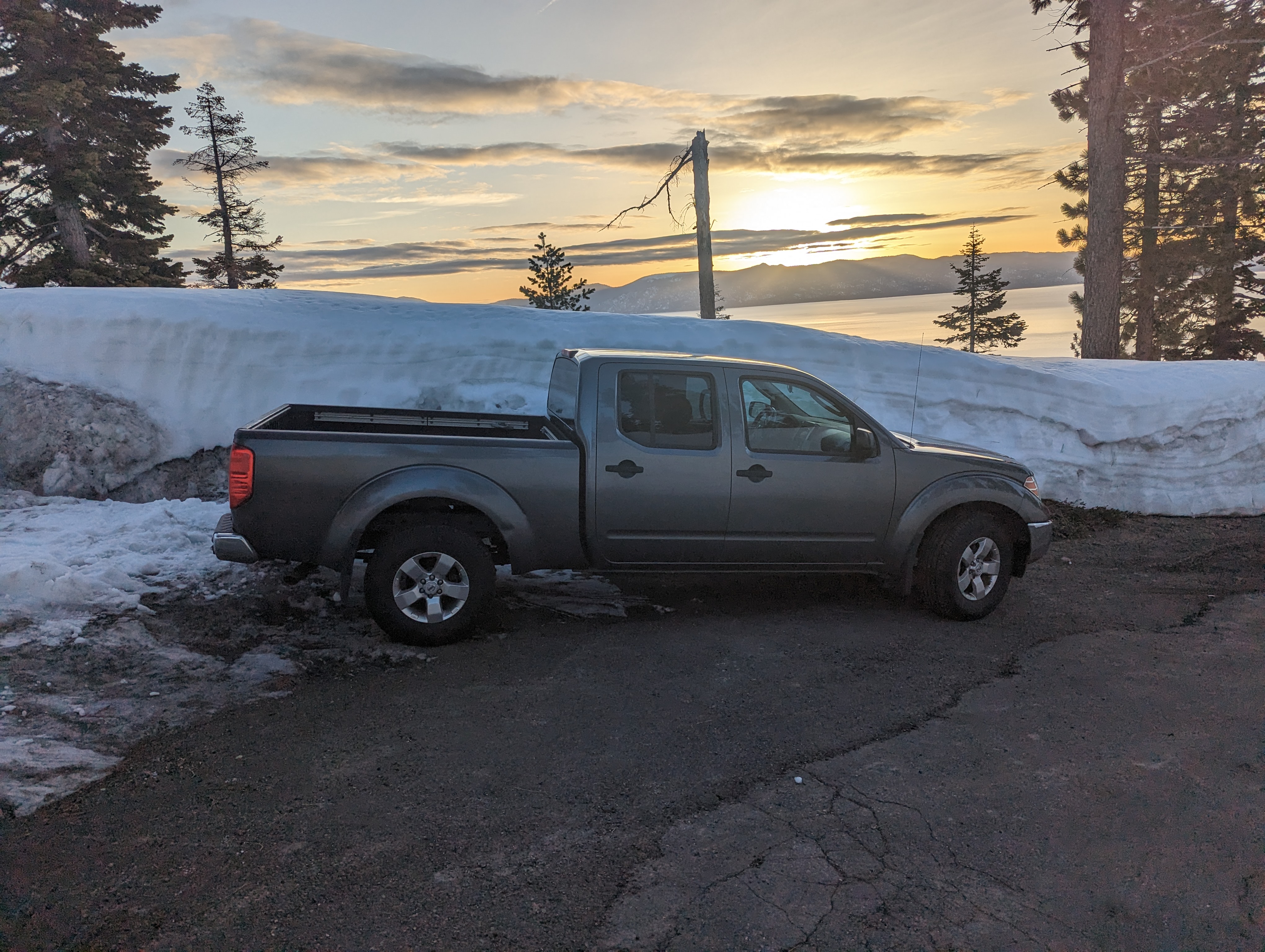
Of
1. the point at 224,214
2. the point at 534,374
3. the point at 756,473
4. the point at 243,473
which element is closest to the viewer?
the point at 243,473

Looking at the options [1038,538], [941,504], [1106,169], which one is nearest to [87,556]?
[941,504]

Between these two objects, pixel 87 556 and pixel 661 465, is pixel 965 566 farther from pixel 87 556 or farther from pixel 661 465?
pixel 87 556

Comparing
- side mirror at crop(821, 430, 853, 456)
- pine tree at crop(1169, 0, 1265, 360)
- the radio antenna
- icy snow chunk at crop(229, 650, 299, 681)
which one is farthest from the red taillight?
pine tree at crop(1169, 0, 1265, 360)

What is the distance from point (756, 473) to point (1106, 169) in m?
12.4

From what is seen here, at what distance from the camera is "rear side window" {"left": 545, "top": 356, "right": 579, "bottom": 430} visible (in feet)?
19.7

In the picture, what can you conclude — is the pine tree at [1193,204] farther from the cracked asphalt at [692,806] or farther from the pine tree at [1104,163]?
the cracked asphalt at [692,806]

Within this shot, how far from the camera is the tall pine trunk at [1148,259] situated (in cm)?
2566

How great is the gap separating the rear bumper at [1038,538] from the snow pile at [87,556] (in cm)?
650

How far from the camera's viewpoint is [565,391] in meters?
6.16

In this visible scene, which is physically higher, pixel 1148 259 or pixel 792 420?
pixel 1148 259

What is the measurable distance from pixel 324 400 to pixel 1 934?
769 centimetres

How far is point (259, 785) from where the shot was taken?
154 inches

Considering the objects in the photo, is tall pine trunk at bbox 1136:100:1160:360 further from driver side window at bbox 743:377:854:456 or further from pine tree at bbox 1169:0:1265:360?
driver side window at bbox 743:377:854:456

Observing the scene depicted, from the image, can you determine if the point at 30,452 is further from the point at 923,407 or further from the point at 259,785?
the point at 923,407
